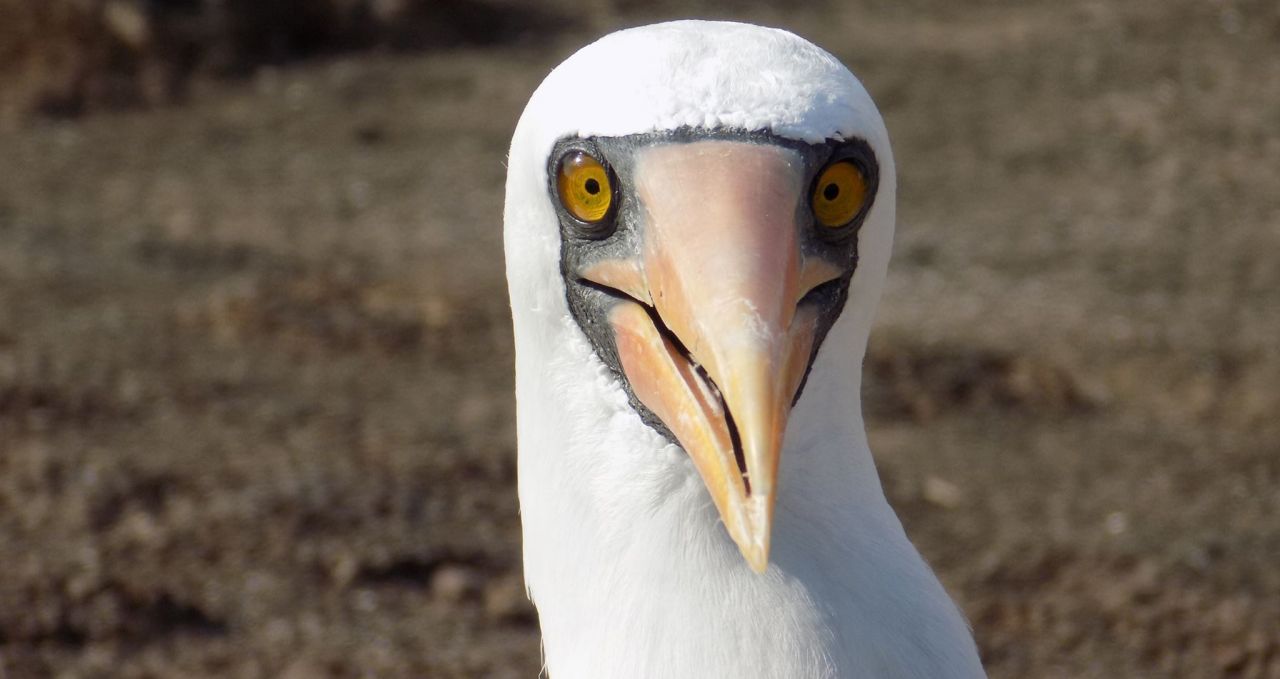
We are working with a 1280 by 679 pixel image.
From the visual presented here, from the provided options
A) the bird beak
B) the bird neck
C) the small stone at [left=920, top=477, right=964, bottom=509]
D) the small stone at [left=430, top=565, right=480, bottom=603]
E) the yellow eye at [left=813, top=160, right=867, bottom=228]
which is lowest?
the small stone at [left=430, top=565, right=480, bottom=603]

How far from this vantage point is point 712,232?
226 cm

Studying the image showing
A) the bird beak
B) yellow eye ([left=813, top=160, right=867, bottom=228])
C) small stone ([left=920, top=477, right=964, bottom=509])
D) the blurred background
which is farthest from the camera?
small stone ([left=920, top=477, right=964, bottom=509])

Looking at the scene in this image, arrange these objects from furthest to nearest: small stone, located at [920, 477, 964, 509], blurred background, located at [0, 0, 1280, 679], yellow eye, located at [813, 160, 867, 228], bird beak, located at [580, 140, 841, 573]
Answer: small stone, located at [920, 477, 964, 509]
blurred background, located at [0, 0, 1280, 679]
yellow eye, located at [813, 160, 867, 228]
bird beak, located at [580, 140, 841, 573]

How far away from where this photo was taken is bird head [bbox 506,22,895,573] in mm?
2197

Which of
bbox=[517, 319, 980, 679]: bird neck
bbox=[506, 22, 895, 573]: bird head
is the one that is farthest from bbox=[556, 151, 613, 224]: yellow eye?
bbox=[517, 319, 980, 679]: bird neck

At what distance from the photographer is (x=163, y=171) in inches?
399

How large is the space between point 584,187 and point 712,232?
0.27 m

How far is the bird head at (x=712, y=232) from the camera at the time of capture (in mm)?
2197

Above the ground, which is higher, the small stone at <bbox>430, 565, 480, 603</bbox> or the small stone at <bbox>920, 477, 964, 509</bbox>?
the small stone at <bbox>920, 477, 964, 509</bbox>

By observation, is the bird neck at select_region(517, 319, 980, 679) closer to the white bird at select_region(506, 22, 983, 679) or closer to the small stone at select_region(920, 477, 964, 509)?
the white bird at select_region(506, 22, 983, 679)

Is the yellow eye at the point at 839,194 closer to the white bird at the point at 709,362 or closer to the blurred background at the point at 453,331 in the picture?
the white bird at the point at 709,362

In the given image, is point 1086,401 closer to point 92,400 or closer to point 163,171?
point 92,400

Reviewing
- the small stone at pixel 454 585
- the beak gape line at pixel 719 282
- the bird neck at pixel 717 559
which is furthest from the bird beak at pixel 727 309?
the small stone at pixel 454 585

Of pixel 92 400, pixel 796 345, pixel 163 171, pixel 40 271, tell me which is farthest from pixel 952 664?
pixel 163 171
